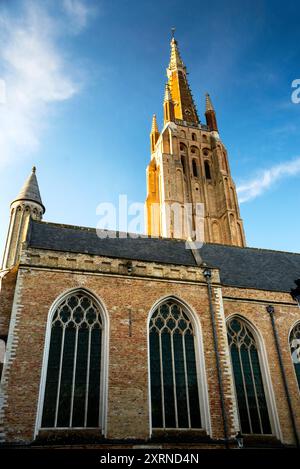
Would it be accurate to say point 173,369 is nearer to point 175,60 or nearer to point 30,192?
point 30,192

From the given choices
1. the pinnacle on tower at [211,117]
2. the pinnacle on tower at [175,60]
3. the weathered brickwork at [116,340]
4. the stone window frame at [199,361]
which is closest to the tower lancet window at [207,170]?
the pinnacle on tower at [211,117]

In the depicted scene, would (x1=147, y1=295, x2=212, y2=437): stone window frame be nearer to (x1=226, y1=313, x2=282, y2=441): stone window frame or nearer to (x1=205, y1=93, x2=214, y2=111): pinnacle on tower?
(x1=226, y1=313, x2=282, y2=441): stone window frame

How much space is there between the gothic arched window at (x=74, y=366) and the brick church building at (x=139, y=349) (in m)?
0.04

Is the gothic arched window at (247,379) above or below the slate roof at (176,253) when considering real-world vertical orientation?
below

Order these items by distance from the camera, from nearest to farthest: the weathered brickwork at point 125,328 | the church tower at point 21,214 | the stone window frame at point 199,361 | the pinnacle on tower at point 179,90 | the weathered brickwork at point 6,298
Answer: the weathered brickwork at point 125,328 < the stone window frame at point 199,361 < the weathered brickwork at point 6,298 < the church tower at point 21,214 < the pinnacle on tower at point 179,90

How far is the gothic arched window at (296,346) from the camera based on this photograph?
56.2ft

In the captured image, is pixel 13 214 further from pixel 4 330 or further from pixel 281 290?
pixel 281 290

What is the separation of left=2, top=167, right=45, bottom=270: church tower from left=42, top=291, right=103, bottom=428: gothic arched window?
8907mm

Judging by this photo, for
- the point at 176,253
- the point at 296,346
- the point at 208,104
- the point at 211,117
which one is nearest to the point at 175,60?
the point at 208,104

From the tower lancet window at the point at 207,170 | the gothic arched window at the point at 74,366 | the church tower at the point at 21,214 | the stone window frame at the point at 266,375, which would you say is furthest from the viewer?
the tower lancet window at the point at 207,170

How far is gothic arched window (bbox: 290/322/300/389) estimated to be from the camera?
56.2ft

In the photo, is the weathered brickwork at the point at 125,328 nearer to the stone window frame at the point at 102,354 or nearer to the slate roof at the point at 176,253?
the stone window frame at the point at 102,354

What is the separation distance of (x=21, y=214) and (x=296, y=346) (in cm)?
1814

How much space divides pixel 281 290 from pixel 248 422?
22.8 ft
